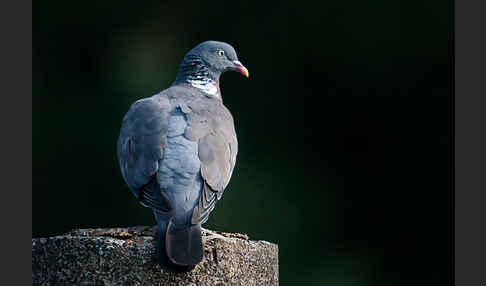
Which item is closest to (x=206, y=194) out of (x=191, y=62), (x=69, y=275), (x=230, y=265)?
(x=230, y=265)

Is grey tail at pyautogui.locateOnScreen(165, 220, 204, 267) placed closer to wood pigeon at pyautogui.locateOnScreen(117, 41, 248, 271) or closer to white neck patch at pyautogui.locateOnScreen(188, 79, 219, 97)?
wood pigeon at pyautogui.locateOnScreen(117, 41, 248, 271)

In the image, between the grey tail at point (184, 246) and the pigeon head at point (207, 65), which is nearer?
the grey tail at point (184, 246)

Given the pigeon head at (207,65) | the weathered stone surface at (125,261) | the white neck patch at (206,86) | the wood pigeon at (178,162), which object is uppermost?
the pigeon head at (207,65)

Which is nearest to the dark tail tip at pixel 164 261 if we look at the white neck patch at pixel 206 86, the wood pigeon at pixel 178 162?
the wood pigeon at pixel 178 162

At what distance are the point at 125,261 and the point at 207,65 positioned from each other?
176 centimetres

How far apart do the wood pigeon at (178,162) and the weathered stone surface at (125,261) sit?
83 mm

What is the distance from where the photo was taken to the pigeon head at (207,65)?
14.7 feet

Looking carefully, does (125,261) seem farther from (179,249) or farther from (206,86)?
(206,86)

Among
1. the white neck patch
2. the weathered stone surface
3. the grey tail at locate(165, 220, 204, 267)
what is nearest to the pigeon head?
the white neck patch

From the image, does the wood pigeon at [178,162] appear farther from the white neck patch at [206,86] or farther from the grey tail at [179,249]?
the white neck patch at [206,86]

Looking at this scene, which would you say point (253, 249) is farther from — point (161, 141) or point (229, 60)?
point (229, 60)

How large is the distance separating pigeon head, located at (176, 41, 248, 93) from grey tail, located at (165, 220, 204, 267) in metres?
1.49

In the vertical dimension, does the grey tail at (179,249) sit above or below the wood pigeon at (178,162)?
below

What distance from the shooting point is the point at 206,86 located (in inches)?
175
